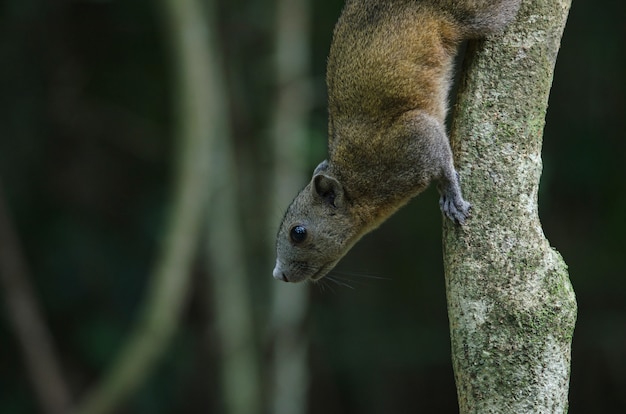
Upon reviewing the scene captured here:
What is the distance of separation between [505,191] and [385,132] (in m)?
1.13

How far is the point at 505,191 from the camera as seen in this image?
2855 mm

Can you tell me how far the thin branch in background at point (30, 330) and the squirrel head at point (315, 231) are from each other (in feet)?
11.0

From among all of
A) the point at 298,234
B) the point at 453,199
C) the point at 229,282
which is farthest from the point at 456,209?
the point at 229,282

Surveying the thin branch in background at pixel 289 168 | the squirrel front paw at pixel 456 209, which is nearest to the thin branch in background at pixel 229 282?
the thin branch in background at pixel 289 168

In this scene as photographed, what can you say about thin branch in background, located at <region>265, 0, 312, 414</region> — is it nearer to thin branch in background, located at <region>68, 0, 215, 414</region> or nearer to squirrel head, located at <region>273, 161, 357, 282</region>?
thin branch in background, located at <region>68, 0, 215, 414</region>

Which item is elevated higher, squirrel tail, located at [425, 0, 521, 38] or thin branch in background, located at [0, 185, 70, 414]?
squirrel tail, located at [425, 0, 521, 38]

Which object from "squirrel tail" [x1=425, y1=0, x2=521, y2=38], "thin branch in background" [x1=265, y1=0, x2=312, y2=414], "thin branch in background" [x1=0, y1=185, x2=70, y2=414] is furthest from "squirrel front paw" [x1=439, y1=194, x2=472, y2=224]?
"thin branch in background" [x1=0, y1=185, x2=70, y2=414]

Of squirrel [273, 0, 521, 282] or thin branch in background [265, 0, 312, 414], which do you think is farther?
thin branch in background [265, 0, 312, 414]

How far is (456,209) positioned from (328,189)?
1.26 meters

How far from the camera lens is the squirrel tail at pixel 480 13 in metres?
3.11

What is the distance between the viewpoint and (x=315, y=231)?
4.14m

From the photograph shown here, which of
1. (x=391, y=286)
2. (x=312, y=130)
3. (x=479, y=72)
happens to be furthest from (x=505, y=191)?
(x=391, y=286)

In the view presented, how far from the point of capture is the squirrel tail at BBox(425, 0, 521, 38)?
10.2 ft

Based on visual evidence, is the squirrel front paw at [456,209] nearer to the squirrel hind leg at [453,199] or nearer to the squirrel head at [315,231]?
the squirrel hind leg at [453,199]
